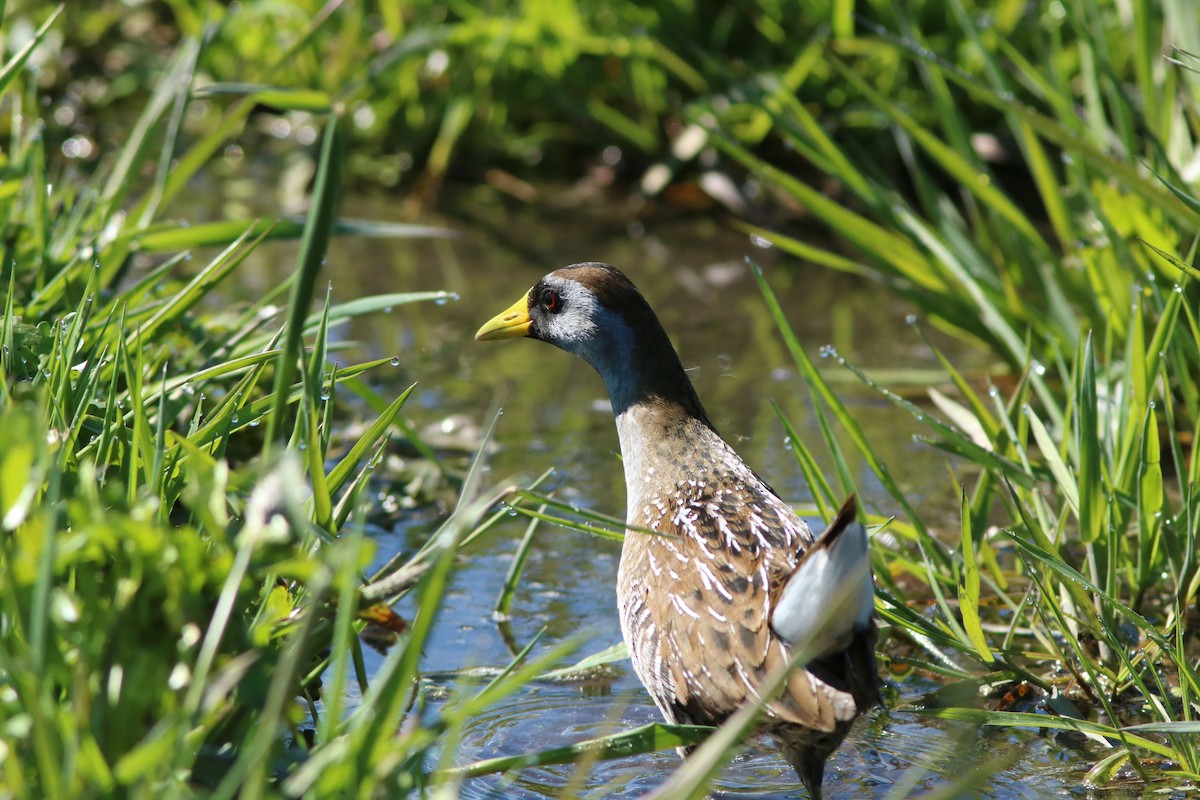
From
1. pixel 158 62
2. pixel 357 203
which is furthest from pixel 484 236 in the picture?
pixel 158 62

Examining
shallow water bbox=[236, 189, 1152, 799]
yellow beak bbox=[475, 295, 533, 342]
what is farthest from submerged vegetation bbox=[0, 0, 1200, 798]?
yellow beak bbox=[475, 295, 533, 342]

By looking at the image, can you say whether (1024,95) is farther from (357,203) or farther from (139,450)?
(139,450)

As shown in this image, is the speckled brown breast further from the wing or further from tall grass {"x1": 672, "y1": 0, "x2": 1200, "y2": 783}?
tall grass {"x1": 672, "y1": 0, "x2": 1200, "y2": 783}

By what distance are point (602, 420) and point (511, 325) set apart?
1210 mm

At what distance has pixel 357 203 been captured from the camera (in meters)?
6.51

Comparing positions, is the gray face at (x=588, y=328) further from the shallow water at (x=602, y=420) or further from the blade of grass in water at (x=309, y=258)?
the blade of grass in water at (x=309, y=258)

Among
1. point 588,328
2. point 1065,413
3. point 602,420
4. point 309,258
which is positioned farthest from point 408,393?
point 602,420

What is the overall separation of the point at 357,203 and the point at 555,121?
1.01 metres

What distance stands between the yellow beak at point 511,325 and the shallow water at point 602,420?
614 millimetres

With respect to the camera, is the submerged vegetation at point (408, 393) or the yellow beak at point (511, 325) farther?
the yellow beak at point (511, 325)

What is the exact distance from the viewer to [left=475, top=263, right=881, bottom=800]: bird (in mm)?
2398

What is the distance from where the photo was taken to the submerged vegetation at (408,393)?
1.77 m

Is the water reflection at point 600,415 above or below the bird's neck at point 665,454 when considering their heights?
below

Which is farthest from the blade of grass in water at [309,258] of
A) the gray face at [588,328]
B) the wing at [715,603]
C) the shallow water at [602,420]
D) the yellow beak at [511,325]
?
the yellow beak at [511,325]
